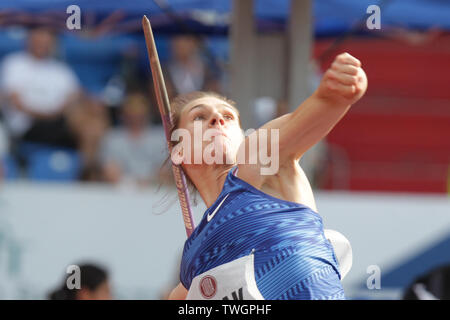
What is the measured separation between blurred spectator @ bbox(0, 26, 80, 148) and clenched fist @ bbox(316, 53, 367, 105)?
428 centimetres

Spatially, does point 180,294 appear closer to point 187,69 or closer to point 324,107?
point 324,107

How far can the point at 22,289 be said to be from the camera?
4.54m

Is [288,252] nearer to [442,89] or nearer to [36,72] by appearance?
[36,72]

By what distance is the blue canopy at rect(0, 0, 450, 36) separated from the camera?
400 centimetres

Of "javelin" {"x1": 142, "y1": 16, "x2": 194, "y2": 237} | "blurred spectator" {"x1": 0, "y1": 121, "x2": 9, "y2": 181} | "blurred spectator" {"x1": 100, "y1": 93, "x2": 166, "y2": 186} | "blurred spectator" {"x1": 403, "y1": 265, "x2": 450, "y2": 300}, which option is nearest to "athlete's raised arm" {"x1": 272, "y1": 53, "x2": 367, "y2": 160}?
"javelin" {"x1": 142, "y1": 16, "x2": 194, "y2": 237}

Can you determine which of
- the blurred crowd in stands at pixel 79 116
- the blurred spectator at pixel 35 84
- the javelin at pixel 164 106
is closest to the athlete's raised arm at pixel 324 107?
the javelin at pixel 164 106

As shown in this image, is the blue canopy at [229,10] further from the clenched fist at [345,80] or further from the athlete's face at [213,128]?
the clenched fist at [345,80]

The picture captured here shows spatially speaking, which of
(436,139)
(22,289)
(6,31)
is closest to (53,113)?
(6,31)

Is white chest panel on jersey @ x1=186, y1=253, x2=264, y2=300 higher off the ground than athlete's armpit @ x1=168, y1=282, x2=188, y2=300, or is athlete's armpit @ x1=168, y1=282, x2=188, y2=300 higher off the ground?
white chest panel on jersey @ x1=186, y1=253, x2=264, y2=300

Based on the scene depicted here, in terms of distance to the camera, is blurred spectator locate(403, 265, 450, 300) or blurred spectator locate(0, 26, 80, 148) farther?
blurred spectator locate(0, 26, 80, 148)

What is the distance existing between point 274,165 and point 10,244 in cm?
310

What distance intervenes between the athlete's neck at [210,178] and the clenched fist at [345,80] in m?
0.47

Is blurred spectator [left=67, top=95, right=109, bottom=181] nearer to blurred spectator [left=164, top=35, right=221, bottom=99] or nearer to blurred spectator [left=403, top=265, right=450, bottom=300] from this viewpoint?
blurred spectator [left=164, top=35, right=221, bottom=99]

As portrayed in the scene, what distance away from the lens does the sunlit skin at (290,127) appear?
5.48ft
